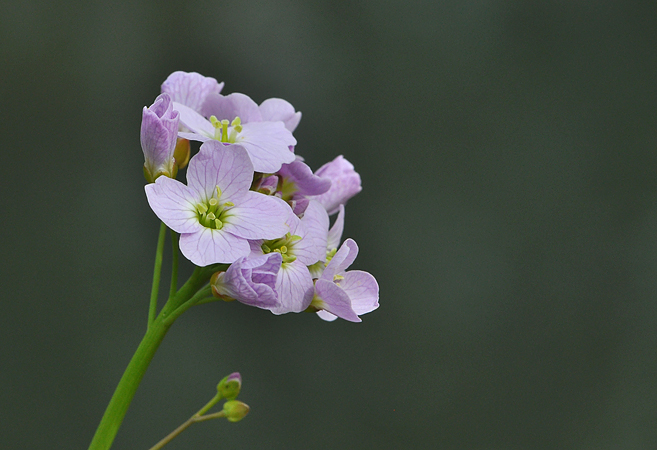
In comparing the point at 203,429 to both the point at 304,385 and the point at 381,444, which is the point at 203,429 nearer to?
the point at 304,385

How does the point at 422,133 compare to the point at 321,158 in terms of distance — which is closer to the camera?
the point at 321,158

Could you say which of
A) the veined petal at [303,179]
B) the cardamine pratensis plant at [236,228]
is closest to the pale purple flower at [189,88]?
the cardamine pratensis plant at [236,228]

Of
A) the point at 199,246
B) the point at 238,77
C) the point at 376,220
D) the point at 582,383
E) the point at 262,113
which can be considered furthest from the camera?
the point at 582,383

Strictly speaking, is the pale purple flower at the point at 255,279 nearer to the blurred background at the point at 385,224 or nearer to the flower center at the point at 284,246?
the flower center at the point at 284,246

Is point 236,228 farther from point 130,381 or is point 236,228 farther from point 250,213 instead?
point 130,381

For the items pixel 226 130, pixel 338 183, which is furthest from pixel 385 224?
pixel 226 130

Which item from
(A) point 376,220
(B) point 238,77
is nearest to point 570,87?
(A) point 376,220
